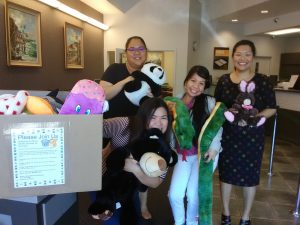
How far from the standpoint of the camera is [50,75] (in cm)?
416

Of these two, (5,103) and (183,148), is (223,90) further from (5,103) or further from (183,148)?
(5,103)

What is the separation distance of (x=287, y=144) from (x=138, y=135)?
442 cm

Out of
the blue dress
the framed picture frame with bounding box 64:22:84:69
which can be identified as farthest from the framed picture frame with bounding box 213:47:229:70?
the blue dress

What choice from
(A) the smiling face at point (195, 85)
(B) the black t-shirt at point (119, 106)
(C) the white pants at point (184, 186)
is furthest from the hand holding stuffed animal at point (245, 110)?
(B) the black t-shirt at point (119, 106)

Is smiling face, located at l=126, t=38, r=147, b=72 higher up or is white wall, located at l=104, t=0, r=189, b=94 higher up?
white wall, located at l=104, t=0, r=189, b=94

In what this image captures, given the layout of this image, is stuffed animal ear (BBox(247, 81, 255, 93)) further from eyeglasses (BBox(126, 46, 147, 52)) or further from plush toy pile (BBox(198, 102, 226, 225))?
eyeglasses (BBox(126, 46, 147, 52))

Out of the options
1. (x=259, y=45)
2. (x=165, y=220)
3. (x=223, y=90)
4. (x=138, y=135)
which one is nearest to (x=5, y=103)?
(x=138, y=135)

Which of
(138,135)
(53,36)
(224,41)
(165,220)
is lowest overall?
(165,220)

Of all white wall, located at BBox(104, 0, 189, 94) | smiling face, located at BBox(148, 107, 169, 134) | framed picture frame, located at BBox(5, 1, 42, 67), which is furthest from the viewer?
white wall, located at BBox(104, 0, 189, 94)

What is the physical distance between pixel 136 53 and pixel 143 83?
260mm

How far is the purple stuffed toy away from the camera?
0.94 metres

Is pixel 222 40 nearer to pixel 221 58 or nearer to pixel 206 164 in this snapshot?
pixel 221 58

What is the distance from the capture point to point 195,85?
1733mm

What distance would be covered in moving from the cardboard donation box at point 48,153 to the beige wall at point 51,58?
8.79 feet
